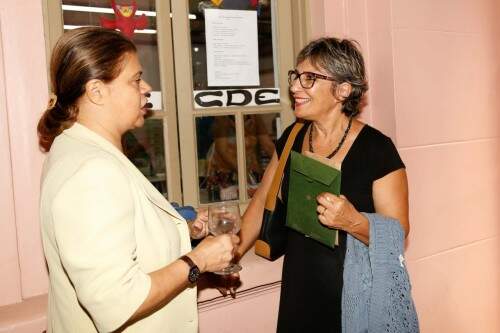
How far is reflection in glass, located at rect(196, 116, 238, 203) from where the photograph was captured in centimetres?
224

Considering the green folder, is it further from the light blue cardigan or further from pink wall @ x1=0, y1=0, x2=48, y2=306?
pink wall @ x1=0, y1=0, x2=48, y2=306

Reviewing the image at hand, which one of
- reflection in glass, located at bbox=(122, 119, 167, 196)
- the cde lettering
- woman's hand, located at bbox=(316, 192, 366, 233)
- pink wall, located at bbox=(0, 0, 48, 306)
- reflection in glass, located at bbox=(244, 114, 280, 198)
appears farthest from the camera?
reflection in glass, located at bbox=(244, 114, 280, 198)

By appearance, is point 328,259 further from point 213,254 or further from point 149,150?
point 149,150

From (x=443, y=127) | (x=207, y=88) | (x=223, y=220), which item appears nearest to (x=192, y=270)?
(x=223, y=220)

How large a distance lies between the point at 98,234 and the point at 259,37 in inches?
62.7

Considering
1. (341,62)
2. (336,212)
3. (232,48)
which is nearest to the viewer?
(336,212)

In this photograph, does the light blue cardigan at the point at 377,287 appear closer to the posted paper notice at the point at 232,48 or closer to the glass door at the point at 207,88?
the glass door at the point at 207,88

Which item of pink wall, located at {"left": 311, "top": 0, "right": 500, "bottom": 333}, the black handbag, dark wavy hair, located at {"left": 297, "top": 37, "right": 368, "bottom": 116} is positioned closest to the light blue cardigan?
the black handbag

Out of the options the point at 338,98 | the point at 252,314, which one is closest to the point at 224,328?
the point at 252,314

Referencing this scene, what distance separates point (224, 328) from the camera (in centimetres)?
202

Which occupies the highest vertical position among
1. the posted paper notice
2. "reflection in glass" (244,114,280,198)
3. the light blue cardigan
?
the posted paper notice

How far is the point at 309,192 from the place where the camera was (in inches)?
66.5

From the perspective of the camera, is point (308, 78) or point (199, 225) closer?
point (199, 225)

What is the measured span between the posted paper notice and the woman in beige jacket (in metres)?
0.94
